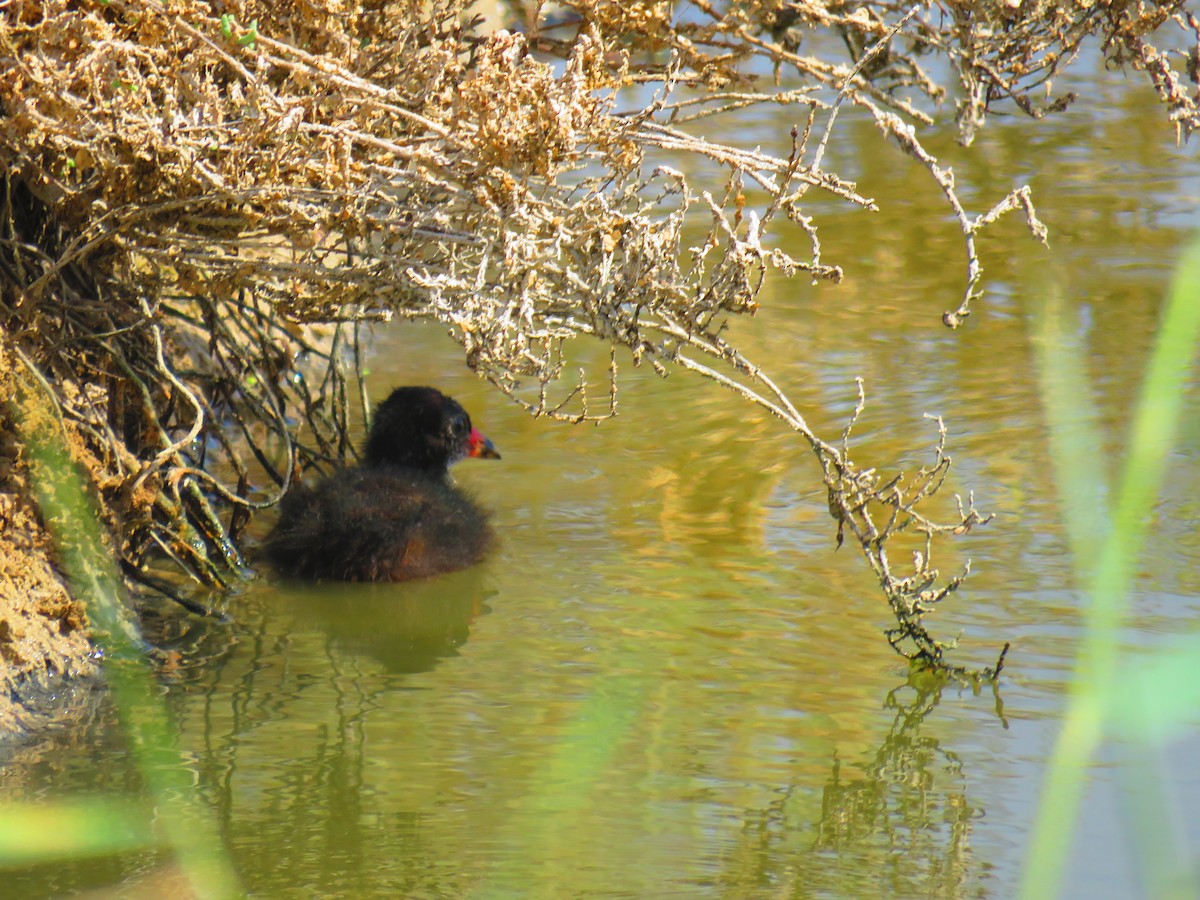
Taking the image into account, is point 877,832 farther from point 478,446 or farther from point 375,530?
point 478,446

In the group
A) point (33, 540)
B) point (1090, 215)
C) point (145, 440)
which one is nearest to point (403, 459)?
point (145, 440)

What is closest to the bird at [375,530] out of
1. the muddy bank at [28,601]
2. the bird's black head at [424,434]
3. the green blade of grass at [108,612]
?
the bird's black head at [424,434]

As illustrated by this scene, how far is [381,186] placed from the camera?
5.08 metres

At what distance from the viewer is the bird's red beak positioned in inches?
281

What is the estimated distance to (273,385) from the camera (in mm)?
6855

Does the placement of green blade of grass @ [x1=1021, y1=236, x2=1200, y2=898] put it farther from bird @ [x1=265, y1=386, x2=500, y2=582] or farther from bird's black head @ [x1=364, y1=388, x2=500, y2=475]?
bird's black head @ [x1=364, y1=388, x2=500, y2=475]

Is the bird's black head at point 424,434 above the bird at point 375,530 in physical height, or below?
above

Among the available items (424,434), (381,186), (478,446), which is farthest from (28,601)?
(478,446)

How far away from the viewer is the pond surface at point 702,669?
4199mm

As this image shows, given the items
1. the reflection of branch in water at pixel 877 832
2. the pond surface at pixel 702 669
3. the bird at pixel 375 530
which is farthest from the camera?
the bird at pixel 375 530

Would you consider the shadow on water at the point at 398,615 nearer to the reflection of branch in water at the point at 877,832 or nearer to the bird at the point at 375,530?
the bird at the point at 375,530

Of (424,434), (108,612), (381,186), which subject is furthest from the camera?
(424,434)

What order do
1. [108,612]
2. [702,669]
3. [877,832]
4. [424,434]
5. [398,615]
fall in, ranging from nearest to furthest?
[877,832], [702,669], [108,612], [398,615], [424,434]

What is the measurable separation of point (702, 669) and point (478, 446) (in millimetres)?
2155
